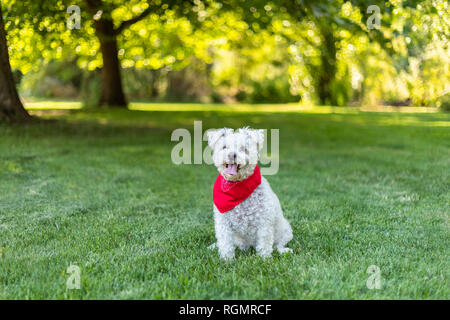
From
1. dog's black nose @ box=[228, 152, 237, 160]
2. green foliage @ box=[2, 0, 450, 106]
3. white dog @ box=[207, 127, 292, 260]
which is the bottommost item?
white dog @ box=[207, 127, 292, 260]

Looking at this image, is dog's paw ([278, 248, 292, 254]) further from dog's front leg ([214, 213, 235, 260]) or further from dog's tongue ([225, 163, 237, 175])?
dog's tongue ([225, 163, 237, 175])

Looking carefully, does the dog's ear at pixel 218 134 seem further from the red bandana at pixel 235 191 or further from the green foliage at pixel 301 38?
the green foliage at pixel 301 38

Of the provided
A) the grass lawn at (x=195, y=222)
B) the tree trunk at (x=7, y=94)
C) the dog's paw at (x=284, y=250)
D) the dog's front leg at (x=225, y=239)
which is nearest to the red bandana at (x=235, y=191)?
the dog's front leg at (x=225, y=239)

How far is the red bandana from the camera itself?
144 inches

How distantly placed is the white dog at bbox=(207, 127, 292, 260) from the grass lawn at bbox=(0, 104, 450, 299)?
0.59 feet

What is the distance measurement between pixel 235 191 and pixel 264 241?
53 cm

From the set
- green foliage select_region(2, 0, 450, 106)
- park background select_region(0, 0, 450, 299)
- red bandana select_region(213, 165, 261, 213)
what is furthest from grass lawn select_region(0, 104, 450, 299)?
green foliage select_region(2, 0, 450, 106)

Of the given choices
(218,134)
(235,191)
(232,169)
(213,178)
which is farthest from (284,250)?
(213,178)

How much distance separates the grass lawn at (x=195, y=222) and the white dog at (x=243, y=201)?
0.18 m

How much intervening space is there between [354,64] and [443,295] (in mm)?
11473

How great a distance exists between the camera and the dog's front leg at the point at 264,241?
3.69m

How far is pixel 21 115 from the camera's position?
10.2m

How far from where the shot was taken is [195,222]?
4887 mm
